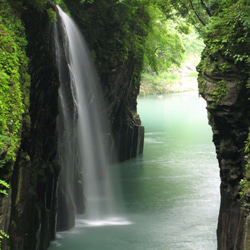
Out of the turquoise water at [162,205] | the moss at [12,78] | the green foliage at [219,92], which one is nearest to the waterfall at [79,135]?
the turquoise water at [162,205]

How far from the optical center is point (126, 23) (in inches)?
728

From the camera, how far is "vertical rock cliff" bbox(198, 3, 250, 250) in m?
8.86

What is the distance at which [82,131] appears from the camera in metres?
15.9

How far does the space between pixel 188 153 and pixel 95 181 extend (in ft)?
28.3

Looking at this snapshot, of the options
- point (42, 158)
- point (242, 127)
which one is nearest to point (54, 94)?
point (42, 158)

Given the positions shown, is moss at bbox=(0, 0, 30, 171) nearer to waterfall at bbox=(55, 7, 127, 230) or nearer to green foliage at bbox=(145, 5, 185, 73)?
waterfall at bbox=(55, 7, 127, 230)

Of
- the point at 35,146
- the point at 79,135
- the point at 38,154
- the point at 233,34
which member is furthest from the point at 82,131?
the point at 233,34

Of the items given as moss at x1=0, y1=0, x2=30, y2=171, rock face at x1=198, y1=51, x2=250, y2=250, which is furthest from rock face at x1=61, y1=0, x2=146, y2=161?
rock face at x1=198, y1=51, x2=250, y2=250

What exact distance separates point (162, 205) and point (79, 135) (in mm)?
3825

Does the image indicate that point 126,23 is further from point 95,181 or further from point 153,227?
point 153,227

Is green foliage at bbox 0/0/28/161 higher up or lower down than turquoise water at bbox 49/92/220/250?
higher up

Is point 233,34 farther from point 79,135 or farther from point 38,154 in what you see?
point 79,135

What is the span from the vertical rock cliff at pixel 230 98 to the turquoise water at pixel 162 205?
8.55 feet

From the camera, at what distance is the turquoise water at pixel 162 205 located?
11.7 metres
